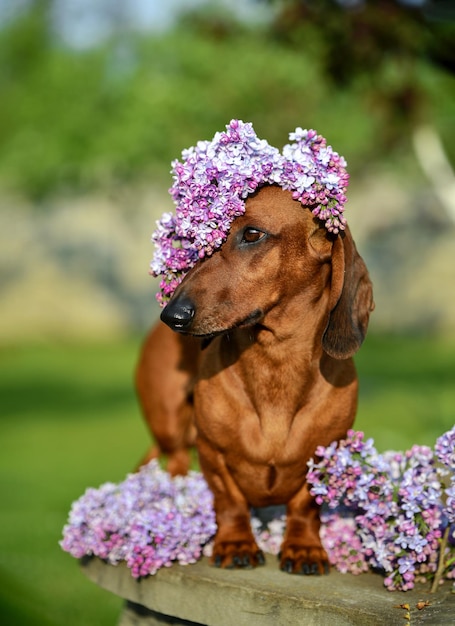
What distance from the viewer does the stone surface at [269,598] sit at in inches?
125

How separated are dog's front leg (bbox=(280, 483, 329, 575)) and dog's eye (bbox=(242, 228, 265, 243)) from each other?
102 cm

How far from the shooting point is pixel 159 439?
4754mm

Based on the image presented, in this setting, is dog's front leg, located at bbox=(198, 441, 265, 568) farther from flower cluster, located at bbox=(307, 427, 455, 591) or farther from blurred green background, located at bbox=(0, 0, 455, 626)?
blurred green background, located at bbox=(0, 0, 455, 626)

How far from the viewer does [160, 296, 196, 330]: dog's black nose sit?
3.26 m

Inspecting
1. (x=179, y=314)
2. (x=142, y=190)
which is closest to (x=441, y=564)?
(x=179, y=314)

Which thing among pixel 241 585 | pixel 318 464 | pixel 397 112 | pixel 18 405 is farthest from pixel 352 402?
pixel 18 405

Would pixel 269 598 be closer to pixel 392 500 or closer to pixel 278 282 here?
pixel 392 500

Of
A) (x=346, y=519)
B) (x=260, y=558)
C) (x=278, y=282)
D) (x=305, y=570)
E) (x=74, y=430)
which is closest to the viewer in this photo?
(x=278, y=282)

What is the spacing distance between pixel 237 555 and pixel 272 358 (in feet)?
2.56

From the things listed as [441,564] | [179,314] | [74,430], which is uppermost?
[74,430]

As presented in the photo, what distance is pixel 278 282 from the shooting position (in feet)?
11.4

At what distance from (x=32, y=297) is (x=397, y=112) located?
11.8 metres

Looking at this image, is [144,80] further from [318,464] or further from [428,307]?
[318,464]

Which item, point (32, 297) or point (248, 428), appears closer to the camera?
point (248, 428)
